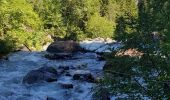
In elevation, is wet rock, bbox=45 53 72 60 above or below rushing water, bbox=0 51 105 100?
below

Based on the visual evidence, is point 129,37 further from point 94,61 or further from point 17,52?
point 17,52

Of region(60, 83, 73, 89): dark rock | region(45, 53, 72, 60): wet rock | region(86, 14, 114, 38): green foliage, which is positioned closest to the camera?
region(60, 83, 73, 89): dark rock

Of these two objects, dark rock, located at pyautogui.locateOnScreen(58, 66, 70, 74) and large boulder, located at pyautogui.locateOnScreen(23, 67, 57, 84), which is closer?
large boulder, located at pyautogui.locateOnScreen(23, 67, 57, 84)

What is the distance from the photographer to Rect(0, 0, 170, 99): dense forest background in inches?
418

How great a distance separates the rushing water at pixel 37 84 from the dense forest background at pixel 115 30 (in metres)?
3.47

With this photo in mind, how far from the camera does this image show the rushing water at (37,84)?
2164 cm

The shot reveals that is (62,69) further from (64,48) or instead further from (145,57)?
(145,57)

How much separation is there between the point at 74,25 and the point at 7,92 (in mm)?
47349

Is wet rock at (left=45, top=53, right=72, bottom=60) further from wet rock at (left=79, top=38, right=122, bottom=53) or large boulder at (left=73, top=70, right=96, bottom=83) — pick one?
large boulder at (left=73, top=70, right=96, bottom=83)

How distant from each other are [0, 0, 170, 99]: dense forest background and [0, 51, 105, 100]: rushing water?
3.47 meters

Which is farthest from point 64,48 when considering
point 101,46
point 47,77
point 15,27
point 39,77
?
point 101,46

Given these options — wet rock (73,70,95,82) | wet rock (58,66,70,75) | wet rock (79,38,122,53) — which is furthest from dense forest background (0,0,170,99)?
wet rock (58,66,70,75)

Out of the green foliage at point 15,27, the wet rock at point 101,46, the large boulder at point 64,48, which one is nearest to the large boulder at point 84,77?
the wet rock at point 101,46

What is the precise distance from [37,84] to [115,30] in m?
13.6
